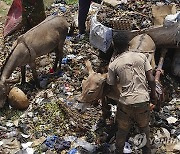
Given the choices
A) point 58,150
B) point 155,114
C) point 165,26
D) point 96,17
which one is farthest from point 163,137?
point 96,17

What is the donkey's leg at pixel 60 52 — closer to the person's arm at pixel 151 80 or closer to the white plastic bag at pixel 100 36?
the white plastic bag at pixel 100 36

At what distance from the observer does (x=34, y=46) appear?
8.30 metres

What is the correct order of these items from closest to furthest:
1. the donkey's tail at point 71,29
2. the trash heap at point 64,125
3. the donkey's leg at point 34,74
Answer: the trash heap at point 64,125, the donkey's leg at point 34,74, the donkey's tail at point 71,29

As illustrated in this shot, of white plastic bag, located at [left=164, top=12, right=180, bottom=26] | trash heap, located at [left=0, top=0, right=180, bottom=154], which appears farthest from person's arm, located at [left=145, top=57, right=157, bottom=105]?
white plastic bag, located at [left=164, top=12, right=180, bottom=26]

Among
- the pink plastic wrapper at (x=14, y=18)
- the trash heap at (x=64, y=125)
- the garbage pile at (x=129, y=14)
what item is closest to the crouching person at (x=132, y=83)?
the trash heap at (x=64, y=125)

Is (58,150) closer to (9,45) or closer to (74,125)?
(74,125)

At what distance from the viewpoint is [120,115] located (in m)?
5.87

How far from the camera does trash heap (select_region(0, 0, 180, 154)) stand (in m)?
6.74

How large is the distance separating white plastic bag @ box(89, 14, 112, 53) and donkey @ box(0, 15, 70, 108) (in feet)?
2.53

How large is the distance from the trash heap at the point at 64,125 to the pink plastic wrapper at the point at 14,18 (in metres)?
2.54

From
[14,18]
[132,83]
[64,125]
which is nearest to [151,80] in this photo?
[132,83]

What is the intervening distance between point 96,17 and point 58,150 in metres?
3.31

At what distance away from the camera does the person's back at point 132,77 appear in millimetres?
5484

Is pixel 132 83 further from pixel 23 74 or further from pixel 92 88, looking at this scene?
pixel 23 74
